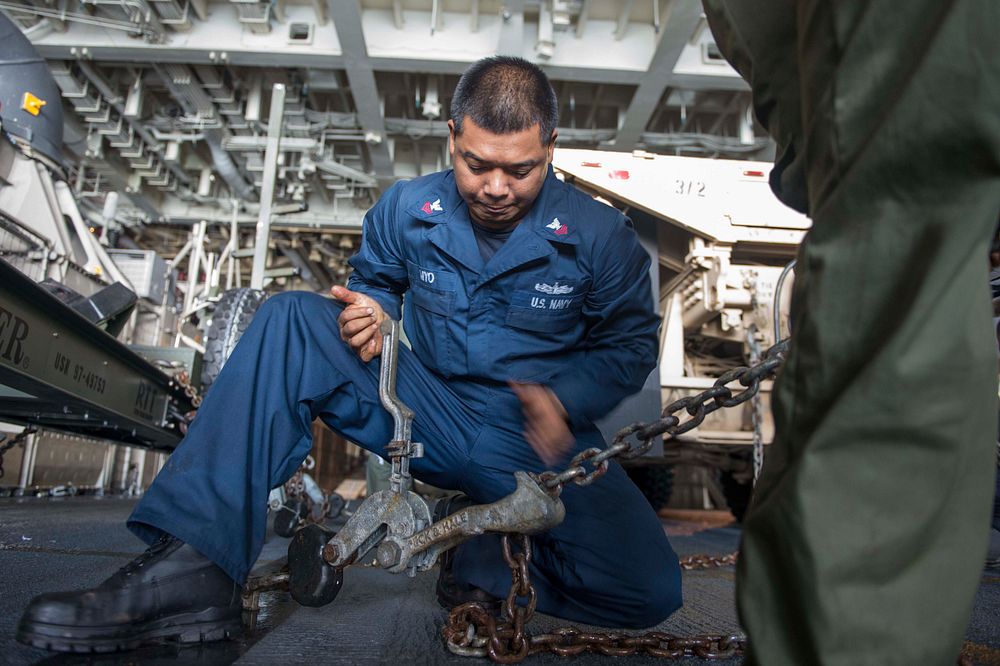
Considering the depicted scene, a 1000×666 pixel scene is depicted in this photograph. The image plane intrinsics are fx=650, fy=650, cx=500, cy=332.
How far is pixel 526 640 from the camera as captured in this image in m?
1.15

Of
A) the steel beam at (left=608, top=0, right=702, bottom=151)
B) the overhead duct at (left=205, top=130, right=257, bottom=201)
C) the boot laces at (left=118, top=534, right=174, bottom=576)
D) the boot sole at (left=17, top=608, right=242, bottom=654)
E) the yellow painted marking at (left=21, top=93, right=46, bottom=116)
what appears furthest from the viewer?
the overhead duct at (left=205, top=130, right=257, bottom=201)

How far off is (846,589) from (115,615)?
3.53 ft

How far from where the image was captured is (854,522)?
0.50 m

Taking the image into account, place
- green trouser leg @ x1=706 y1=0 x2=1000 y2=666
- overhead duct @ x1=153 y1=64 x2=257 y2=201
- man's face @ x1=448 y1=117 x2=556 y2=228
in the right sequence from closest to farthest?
green trouser leg @ x1=706 y1=0 x2=1000 y2=666 < man's face @ x1=448 y1=117 x2=556 y2=228 < overhead duct @ x1=153 y1=64 x2=257 y2=201

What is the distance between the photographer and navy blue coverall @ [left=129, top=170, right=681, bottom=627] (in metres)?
1.23

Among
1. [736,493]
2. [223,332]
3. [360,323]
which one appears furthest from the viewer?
[736,493]


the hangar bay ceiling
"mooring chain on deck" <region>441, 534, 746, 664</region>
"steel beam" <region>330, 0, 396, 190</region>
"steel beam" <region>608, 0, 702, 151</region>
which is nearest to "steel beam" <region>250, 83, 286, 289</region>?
the hangar bay ceiling

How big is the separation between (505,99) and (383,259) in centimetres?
54

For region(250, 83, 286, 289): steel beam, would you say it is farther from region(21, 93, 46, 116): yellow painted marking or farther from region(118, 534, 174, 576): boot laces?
region(118, 534, 174, 576): boot laces

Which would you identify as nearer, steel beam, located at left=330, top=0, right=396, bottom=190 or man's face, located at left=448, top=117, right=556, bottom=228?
man's face, located at left=448, top=117, right=556, bottom=228

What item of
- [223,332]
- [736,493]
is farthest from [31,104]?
[736,493]

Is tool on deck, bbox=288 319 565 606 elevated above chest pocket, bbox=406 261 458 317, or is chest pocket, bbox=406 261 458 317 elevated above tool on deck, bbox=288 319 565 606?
chest pocket, bbox=406 261 458 317

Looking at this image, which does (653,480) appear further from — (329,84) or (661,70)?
(329,84)

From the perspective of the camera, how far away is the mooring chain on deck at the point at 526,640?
1116mm
